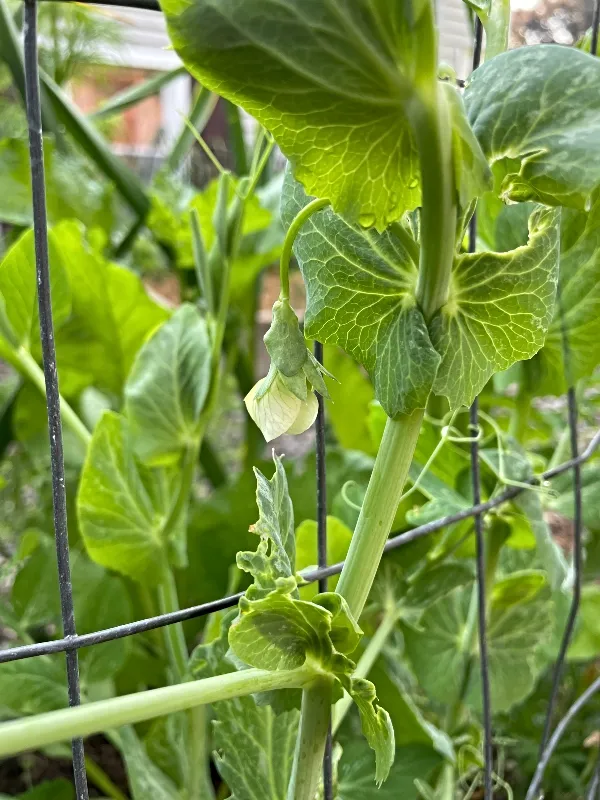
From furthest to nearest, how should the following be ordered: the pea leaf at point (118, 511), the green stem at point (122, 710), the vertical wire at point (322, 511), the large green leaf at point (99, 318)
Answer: the large green leaf at point (99, 318) < the pea leaf at point (118, 511) < the vertical wire at point (322, 511) < the green stem at point (122, 710)

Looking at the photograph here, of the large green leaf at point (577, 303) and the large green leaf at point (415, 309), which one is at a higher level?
the large green leaf at point (415, 309)

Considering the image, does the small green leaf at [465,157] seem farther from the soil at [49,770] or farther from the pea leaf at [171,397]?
the soil at [49,770]

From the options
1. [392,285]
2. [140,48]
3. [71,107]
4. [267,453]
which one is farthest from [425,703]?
[140,48]

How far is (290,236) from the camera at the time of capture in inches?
8.0

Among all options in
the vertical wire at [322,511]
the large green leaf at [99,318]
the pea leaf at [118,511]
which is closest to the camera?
the vertical wire at [322,511]

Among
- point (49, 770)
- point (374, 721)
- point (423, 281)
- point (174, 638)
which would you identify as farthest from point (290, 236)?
point (49, 770)

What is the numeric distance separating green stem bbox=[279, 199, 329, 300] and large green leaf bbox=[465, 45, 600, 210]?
49 millimetres

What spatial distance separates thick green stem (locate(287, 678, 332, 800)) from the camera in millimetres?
240

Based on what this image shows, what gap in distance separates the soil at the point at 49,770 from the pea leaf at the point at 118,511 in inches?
11.7

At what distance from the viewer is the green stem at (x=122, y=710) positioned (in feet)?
0.52

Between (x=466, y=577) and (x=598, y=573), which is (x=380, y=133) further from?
(x=598, y=573)

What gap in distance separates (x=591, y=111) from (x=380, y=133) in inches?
2.2

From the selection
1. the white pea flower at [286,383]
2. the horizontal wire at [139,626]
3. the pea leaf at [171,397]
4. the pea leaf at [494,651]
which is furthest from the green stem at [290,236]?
the pea leaf at [494,651]

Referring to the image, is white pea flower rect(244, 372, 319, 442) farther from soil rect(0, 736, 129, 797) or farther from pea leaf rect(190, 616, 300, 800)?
soil rect(0, 736, 129, 797)
